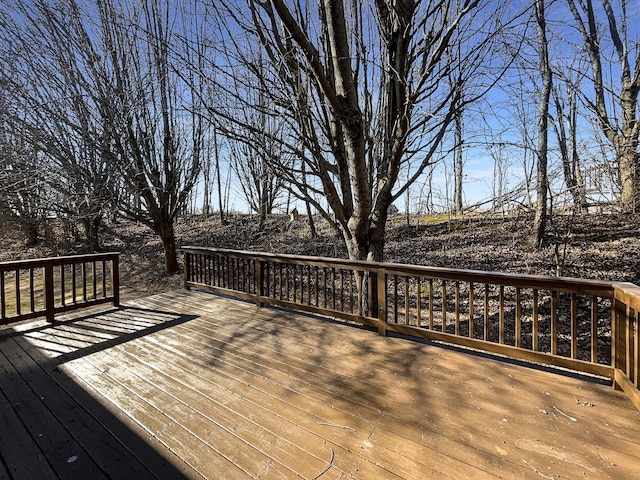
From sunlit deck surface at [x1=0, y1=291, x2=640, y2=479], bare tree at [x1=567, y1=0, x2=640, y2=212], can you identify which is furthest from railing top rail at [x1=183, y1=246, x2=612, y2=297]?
bare tree at [x1=567, y1=0, x2=640, y2=212]

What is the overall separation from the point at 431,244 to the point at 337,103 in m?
5.40

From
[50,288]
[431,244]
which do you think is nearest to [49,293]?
[50,288]

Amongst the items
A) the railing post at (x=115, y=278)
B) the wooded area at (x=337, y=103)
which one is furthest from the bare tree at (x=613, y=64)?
the railing post at (x=115, y=278)

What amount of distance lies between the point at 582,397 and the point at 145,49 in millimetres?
7939

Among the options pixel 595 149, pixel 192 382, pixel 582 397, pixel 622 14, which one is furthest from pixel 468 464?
pixel 622 14

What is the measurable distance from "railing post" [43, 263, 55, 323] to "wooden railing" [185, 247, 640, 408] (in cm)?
181

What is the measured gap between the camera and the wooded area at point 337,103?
10.5ft

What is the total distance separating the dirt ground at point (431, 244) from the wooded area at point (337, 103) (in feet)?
2.45

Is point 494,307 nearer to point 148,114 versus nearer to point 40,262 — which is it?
point 40,262

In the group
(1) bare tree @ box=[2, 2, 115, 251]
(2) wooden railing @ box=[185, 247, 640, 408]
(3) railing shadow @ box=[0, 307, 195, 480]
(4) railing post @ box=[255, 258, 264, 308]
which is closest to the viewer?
(3) railing shadow @ box=[0, 307, 195, 480]

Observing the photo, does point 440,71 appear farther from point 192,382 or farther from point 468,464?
point 192,382

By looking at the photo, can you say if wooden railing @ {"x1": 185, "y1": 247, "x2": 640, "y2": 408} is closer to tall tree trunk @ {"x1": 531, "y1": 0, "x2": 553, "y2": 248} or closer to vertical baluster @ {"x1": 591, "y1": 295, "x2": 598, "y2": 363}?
vertical baluster @ {"x1": 591, "y1": 295, "x2": 598, "y2": 363}

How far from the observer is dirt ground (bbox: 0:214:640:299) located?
5.57 meters

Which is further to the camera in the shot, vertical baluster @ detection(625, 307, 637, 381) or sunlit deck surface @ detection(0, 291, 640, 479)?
vertical baluster @ detection(625, 307, 637, 381)
